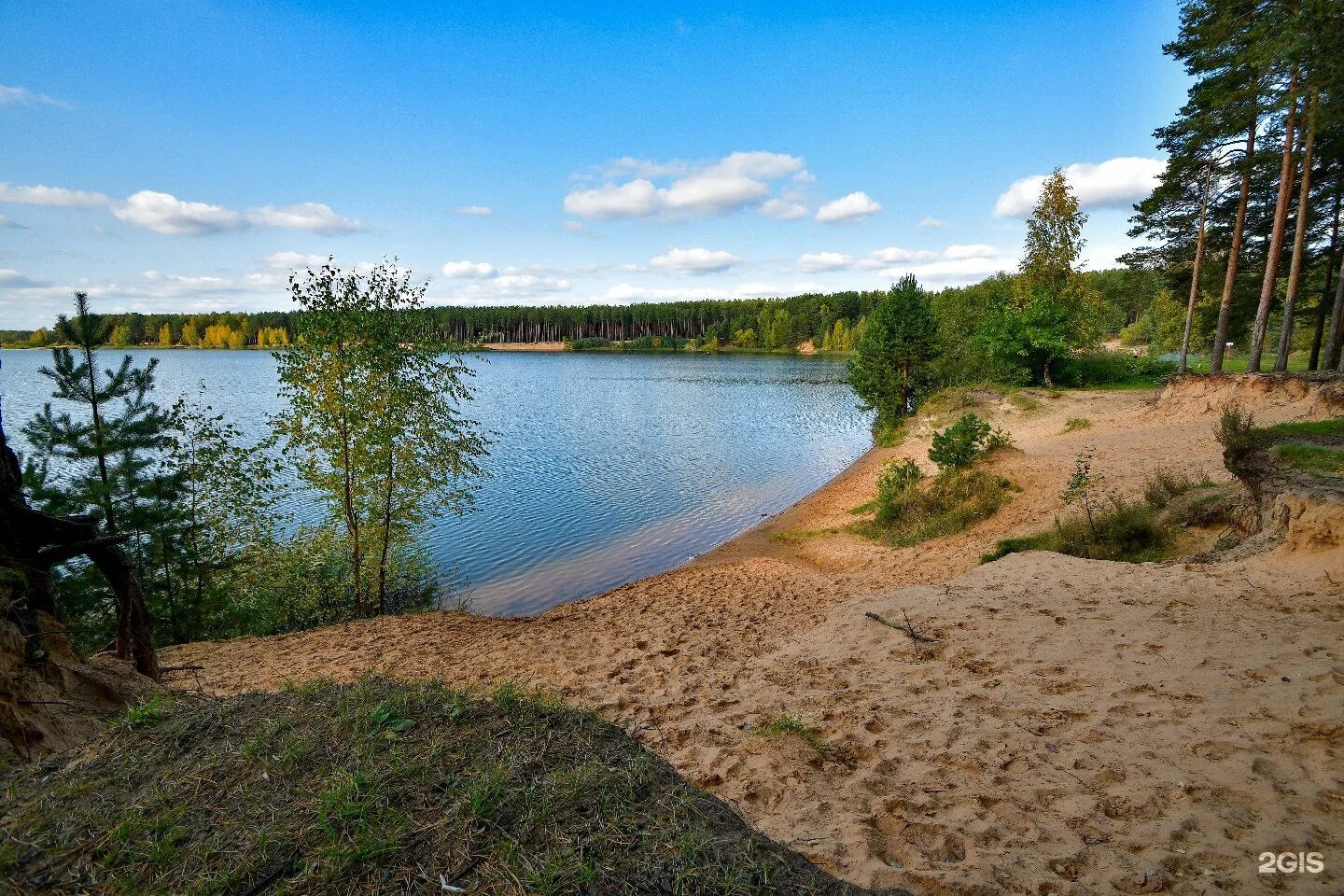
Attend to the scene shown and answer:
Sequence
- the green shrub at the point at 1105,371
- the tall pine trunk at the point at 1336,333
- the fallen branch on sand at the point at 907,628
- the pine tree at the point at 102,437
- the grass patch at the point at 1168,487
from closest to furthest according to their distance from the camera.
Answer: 1. the fallen branch on sand at the point at 907,628
2. the pine tree at the point at 102,437
3. the grass patch at the point at 1168,487
4. the tall pine trunk at the point at 1336,333
5. the green shrub at the point at 1105,371

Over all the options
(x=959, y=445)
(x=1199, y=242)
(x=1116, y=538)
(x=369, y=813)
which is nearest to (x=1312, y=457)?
(x=1116, y=538)

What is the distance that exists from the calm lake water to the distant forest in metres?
63.8

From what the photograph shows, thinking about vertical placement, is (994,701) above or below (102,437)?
below

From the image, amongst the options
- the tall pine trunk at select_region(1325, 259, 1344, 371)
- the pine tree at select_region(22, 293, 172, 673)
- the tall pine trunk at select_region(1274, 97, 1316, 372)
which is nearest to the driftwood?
the pine tree at select_region(22, 293, 172, 673)

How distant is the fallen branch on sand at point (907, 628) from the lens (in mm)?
7644

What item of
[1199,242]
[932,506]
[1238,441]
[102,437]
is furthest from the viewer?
[1199,242]

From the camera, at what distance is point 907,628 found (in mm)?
8016

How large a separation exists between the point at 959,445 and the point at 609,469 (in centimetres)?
1640

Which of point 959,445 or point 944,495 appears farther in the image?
point 959,445

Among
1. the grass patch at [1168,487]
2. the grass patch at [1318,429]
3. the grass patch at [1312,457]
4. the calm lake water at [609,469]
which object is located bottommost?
the calm lake water at [609,469]

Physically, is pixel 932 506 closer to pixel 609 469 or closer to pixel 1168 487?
pixel 1168 487

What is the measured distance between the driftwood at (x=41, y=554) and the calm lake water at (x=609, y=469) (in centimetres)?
181

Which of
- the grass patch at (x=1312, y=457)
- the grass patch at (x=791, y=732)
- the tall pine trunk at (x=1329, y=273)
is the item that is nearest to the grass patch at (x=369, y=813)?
the grass patch at (x=791, y=732)

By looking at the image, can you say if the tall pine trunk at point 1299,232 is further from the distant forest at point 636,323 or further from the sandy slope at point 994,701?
the distant forest at point 636,323
